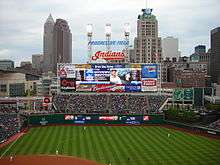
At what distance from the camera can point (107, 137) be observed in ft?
194

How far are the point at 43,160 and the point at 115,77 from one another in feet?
129

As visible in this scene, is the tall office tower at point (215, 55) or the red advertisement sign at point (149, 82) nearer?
the red advertisement sign at point (149, 82)

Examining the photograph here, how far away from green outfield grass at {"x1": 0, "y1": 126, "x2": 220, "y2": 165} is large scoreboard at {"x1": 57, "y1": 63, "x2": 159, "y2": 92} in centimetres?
1332

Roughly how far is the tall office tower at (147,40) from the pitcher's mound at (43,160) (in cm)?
11444

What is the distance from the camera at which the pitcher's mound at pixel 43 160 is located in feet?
132

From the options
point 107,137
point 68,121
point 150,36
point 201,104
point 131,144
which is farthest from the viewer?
point 150,36

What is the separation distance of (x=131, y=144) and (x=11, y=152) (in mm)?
16813

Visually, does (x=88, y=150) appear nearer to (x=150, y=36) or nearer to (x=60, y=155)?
(x=60, y=155)

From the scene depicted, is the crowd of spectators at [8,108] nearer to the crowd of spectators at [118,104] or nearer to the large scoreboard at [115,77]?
the large scoreboard at [115,77]

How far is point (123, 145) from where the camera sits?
52250 mm

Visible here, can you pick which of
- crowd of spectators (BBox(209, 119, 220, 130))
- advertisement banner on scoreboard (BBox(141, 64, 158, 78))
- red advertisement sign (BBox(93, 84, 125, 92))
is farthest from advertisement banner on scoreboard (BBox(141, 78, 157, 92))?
crowd of spectators (BBox(209, 119, 220, 130))

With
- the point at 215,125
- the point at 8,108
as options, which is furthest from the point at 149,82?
the point at 8,108

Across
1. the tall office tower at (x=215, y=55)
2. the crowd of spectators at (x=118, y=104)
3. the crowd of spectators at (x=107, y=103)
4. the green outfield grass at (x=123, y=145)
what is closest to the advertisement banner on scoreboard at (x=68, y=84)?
the crowd of spectators at (x=107, y=103)

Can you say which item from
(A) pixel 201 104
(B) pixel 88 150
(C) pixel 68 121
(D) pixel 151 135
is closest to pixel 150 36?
(A) pixel 201 104
